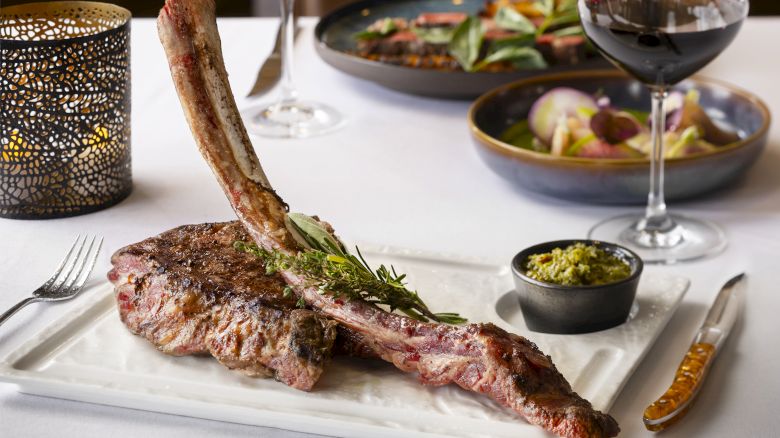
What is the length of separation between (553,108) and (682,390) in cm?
99

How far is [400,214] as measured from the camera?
194 centimetres

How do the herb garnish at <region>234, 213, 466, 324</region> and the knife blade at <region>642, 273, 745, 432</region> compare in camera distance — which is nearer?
the knife blade at <region>642, 273, 745, 432</region>

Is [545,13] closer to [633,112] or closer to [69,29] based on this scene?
[633,112]

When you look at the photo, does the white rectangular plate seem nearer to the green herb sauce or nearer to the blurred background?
the green herb sauce

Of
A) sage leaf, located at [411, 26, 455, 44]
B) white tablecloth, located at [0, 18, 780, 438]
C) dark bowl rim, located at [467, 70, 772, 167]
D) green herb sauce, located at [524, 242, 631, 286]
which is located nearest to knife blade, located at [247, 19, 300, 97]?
white tablecloth, located at [0, 18, 780, 438]

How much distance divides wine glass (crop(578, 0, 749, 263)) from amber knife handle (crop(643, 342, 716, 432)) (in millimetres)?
413

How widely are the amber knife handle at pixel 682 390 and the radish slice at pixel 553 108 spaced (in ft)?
2.75

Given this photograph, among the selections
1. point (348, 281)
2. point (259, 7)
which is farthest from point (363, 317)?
point (259, 7)

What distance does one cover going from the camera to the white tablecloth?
49.6 inches

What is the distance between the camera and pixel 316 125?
238cm

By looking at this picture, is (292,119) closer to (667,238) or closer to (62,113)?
(62,113)

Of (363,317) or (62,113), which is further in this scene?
(62,113)

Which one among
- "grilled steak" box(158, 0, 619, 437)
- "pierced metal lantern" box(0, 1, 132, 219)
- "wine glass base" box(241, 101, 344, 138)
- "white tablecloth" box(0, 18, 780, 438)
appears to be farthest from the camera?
"wine glass base" box(241, 101, 344, 138)

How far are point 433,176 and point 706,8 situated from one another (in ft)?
2.15
